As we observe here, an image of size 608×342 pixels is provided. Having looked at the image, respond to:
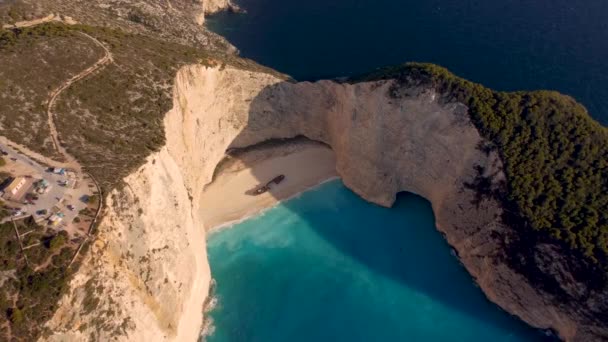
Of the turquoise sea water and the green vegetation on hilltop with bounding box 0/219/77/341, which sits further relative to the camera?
the turquoise sea water

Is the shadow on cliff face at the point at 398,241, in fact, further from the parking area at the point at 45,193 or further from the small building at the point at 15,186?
the small building at the point at 15,186

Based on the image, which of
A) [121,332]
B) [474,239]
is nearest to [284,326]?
[121,332]

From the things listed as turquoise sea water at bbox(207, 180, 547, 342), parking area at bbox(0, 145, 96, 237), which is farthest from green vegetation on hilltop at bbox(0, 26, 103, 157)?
turquoise sea water at bbox(207, 180, 547, 342)

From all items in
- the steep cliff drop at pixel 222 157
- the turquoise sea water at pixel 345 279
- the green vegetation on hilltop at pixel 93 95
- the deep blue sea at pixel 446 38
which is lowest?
the turquoise sea water at pixel 345 279

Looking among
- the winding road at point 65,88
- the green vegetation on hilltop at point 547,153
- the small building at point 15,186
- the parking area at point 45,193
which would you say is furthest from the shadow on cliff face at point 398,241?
the small building at point 15,186

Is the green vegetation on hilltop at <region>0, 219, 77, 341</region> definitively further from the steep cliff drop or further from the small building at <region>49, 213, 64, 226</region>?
the steep cliff drop

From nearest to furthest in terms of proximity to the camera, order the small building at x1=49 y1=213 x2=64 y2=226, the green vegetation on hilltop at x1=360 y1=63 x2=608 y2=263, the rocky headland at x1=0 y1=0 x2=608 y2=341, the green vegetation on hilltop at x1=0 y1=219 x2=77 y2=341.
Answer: the green vegetation on hilltop at x1=0 y1=219 x2=77 y2=341 → the small building at x1=49 y1=213 x2=64 y2=226 → the rocky headland at x1=0 y1=0 x2=608 y2=341 → the green vegetation on hilltop at x1=360 y1=63 x2=608 y2=263

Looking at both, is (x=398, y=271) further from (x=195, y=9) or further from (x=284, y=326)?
(x=195, y=9)

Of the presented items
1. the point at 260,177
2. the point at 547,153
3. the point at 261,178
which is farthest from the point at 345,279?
the point at 547,153
